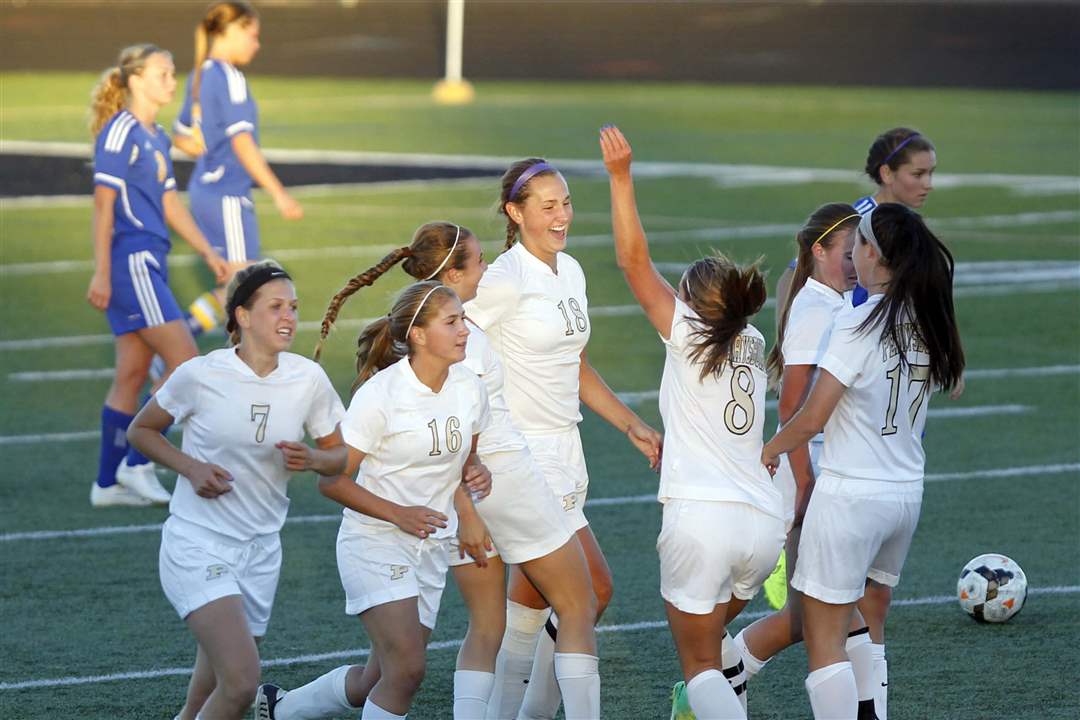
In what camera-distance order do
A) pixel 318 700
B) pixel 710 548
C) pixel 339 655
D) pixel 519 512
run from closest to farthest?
pixel 710 548 → pixel 519 512 → pixel 318 700 → pixel 339 655

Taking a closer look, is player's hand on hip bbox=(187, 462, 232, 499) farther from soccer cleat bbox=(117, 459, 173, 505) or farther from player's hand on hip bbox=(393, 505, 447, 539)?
soccer cleat bbox=(117, 459, 173, 505)

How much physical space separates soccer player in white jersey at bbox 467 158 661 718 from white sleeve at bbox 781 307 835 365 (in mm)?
576

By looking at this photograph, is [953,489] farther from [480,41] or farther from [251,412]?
[480,41]

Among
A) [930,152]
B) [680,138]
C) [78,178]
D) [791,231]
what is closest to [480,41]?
[680,138]

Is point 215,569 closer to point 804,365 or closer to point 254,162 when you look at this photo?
point 804,365

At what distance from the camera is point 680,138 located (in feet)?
90.9

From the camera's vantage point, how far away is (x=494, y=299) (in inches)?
242

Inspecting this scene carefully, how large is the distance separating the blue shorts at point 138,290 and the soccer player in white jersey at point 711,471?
14.1ft

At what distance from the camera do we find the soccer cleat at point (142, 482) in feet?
31.3

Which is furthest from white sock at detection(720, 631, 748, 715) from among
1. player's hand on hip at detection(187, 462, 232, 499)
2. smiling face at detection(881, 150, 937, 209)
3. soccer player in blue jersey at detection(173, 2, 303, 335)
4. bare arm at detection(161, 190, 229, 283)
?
soccer player in blue jersey at detection(173, 2, 303, 335)

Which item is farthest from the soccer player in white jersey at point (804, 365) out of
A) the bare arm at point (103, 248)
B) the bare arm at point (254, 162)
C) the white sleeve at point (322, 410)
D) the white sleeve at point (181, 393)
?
the bare arm at point (254, 162)

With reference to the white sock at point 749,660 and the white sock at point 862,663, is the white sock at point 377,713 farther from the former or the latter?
the white sock at point 862,663

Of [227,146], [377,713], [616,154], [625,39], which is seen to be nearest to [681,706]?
[377,713]

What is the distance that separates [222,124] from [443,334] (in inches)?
230
